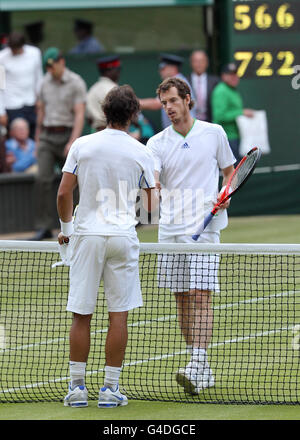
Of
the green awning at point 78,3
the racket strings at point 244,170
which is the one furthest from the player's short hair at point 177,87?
the green awning at point 78,3

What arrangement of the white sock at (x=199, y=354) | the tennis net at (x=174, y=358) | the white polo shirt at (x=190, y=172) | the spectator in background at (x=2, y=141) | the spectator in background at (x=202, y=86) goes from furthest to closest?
1. the spectator in background at (x=202, y=86)
2. the spectator in background at (x=2, y=141)
3. the white polo shirt at (x=190, y=172)
4. the white sock at (x=199, y=354)
5. the tennis net at (x=174, y=358)

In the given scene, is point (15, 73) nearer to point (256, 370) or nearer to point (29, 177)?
point (29, 177)

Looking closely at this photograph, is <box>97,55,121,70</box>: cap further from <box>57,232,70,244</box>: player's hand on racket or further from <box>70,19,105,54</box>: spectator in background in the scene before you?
<box>57,232,70,244</box>: player's hand on racket

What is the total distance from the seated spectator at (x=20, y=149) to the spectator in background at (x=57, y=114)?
1.34 metres

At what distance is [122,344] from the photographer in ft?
20.0

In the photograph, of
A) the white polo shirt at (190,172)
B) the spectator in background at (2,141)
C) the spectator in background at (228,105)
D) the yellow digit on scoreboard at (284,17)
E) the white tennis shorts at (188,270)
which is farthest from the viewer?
the spectator in background at (228,105)

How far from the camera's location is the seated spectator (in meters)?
14.2

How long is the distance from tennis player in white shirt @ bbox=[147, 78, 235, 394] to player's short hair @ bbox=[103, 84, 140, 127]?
68 centimetres

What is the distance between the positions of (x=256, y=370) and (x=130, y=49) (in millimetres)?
12508

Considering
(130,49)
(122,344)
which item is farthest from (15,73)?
(122,344)

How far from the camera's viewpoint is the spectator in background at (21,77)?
14.5 m

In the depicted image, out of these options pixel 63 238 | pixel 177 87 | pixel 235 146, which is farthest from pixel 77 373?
pixel 235 146

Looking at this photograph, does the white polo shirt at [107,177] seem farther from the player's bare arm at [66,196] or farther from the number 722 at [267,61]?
the number 722 at [267,61]

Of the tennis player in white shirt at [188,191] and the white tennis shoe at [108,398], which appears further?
the tennis player in white shirt at [188,191]
